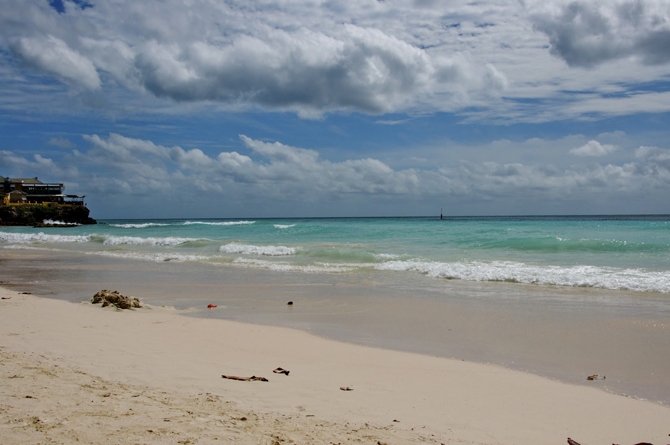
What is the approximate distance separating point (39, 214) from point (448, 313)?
81.5 m

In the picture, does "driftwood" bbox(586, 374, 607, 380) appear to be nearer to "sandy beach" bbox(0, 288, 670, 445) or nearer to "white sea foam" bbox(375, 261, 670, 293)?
"sandy beach" bbox(0, 288, 670, 445)

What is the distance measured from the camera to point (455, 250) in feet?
75.8

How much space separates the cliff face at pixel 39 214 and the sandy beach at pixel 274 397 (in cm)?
7643

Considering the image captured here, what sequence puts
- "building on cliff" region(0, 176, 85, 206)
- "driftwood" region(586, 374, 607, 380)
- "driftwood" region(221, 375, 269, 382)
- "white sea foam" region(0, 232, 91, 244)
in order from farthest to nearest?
"building on cliff" region(0, 176, 85, 206) < "white sea foam" region(0, 232, 91, 244) < "driftwood" region(586, 374, 607, 380) < "driftwood" region(221, 375, 269, 382)

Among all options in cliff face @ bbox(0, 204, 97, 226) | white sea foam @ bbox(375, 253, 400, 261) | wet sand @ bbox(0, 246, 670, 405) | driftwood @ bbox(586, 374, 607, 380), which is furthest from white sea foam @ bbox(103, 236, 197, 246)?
cliff face @ bbox(0, 204, 97, 226)

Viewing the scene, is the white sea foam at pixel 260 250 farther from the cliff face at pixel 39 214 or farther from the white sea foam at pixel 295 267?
the cliff face at pixel 39 214

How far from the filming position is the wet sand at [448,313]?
20.8 feet

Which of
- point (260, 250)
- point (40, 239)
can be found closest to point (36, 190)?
point (40, 239)

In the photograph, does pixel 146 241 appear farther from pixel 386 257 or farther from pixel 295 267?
pixel 386 257

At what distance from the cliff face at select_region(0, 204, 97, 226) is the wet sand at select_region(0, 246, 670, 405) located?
64570 millimetres

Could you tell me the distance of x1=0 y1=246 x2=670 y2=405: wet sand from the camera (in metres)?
6.33

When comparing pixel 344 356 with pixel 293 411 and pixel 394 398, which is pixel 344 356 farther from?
pixel 293 411

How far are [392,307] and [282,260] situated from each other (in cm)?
1151

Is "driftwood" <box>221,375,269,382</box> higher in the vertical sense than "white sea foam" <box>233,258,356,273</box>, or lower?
higher
